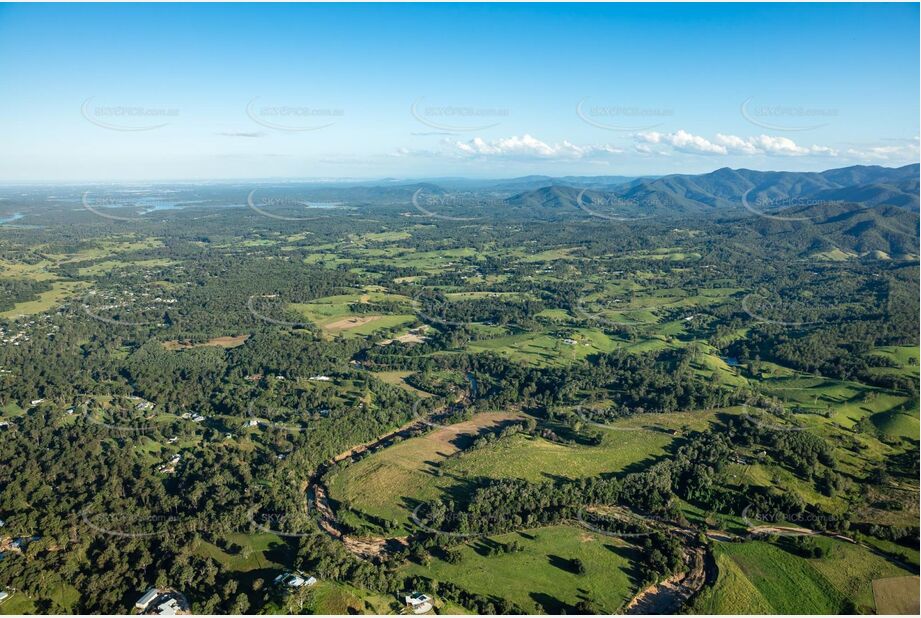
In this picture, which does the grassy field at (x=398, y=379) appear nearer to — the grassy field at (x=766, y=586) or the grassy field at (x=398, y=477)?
the grassy field at (x=398, y=477)

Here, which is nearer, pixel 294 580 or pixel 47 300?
Answer: pixel 294 580

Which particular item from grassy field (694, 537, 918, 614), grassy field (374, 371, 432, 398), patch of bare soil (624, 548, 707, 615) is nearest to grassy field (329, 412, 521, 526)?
grassy field (374, 371, 432, 398)

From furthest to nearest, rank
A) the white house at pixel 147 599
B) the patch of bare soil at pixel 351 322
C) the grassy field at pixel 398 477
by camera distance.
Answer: the patch of bare soil at pixel 351 322, the grassy field at pixel 398 477, the white house at pixel 147 599

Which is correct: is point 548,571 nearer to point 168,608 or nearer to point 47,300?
point 168,608

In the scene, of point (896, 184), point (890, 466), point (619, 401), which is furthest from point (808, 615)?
point (896, 184)

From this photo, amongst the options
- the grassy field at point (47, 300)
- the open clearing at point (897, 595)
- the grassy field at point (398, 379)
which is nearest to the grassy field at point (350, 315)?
the grassy field at point (398, 379)

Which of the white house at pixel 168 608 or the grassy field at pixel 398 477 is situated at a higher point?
the white house at pixel 168 608

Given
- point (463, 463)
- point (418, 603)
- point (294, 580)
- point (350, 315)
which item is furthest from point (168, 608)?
point (350, 315)

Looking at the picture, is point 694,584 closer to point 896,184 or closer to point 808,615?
point 808,615
